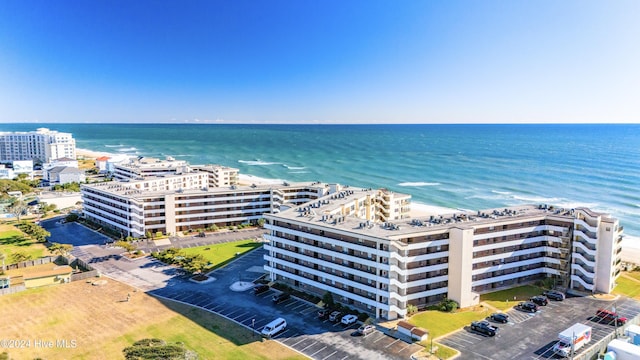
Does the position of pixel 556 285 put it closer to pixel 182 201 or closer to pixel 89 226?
pixel 182 201

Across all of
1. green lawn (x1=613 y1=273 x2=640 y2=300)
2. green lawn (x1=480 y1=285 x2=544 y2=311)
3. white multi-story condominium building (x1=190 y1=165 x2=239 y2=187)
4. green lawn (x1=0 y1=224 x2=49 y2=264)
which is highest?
white multi-story condominium building (x1=190 y1=165 x2=239 y2=187)

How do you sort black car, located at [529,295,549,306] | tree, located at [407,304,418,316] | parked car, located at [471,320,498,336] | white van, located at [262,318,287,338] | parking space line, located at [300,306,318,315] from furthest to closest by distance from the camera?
1. black car, located at [529,295,549,306]
2. parking space line, located at [300,306,318,315]
3. tree, located at [407,304,418,316]
4. parked car, located at [471,320,498,336]
5. white van, located at [262,318,287,338]

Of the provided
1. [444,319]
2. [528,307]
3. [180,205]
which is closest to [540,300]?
[528,307]

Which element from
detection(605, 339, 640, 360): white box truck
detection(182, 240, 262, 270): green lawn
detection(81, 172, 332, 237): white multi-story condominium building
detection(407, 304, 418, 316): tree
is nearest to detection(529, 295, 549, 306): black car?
detection(605, 339, 640, 360): white box truck

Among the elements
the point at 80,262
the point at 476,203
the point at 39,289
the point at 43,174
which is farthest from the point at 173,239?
the point at 43,174

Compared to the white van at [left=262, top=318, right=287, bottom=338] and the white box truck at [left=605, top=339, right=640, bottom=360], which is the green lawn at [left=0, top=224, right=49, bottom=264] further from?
the white box truck at [left=605, top=339, right=640, bottom=360]

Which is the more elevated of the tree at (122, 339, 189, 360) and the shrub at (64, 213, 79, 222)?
the tree at (122, 339, 189, 360)

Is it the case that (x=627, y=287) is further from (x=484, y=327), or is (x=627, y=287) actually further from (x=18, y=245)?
(x=18, y=245)
